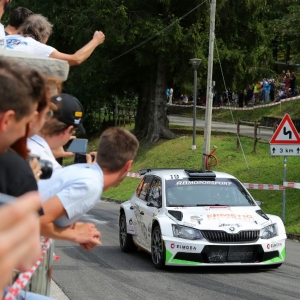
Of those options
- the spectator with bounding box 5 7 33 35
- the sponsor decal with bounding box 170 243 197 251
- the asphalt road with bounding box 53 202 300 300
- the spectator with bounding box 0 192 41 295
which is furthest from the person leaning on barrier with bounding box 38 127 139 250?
the sponsor decal with bounding box 170 243 197 251

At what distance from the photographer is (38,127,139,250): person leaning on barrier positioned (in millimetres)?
3859

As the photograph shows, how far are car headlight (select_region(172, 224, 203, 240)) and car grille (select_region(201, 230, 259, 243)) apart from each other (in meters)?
0.09

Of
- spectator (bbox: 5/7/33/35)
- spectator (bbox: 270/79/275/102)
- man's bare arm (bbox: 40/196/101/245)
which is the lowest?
spectator (bbox: 270/79/275/102)

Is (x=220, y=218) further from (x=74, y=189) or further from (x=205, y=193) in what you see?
(x=74, y=189)

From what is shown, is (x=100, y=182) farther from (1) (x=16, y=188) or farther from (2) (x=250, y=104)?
(2) (x=250, y=104)

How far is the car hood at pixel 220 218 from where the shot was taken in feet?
44.2

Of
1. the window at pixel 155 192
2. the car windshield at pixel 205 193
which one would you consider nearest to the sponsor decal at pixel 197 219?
the car windshield at pixel 205 193

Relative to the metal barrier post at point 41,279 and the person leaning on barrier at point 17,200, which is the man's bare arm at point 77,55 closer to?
the metal barrier post at point 41,279

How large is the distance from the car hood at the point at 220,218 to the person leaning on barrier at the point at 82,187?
359 inches

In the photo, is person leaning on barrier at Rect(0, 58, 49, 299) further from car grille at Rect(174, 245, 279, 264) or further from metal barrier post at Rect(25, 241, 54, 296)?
car grille at Rect(174, 245, 279, 264)

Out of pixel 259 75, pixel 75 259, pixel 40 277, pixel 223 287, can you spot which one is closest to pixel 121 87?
pixel 259 75

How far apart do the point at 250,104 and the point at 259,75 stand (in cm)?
818

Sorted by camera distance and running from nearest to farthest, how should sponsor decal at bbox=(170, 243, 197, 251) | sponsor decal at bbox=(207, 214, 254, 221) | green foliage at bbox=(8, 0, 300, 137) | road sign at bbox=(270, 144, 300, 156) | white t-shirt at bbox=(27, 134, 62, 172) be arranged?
white t-shirt at bbox=(27, 134, 62, 172) < sponsor decal at bbox=(170, 243, 197, 251) < sponsor decal at bbox=(207, 214, 254, 221) < road sign at bbox=(270, 144, 300, 156) < green foliage at bbox=(8, 0, 300, 137)

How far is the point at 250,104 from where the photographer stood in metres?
52.4
